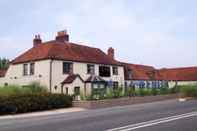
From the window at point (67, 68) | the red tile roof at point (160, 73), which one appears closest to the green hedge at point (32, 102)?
the window at point (67, 68)

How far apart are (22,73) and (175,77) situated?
36830mm

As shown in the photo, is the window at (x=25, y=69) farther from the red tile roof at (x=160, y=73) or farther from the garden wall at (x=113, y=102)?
the red tile roof at (x=160, y=73)

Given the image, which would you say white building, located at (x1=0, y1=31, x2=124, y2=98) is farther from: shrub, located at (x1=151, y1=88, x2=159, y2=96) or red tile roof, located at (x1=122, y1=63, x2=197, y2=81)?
red tile roof, located at (x1=122, y1=63, x2=197, y2=81)

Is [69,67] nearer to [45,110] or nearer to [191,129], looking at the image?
[45,110]

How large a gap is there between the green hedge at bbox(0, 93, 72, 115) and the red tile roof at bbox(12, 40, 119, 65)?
38.5ft

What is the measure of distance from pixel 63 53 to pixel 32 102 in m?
17.0

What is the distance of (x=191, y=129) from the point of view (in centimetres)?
1304

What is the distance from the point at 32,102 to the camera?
91.0 feet

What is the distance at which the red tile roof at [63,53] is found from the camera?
43250 mm

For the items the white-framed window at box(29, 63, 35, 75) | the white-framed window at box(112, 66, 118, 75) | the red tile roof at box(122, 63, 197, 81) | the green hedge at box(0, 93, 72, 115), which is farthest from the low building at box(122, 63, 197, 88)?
the green hedge at box(0, 93, 72, 115)

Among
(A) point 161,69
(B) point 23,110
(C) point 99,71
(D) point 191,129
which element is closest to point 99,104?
(B) point 23,110

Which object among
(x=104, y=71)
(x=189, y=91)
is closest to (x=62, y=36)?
(x=104, y=71)

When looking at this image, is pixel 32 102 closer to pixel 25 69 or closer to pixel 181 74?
pixel 25 69

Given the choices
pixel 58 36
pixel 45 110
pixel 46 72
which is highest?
pixel 58 36
